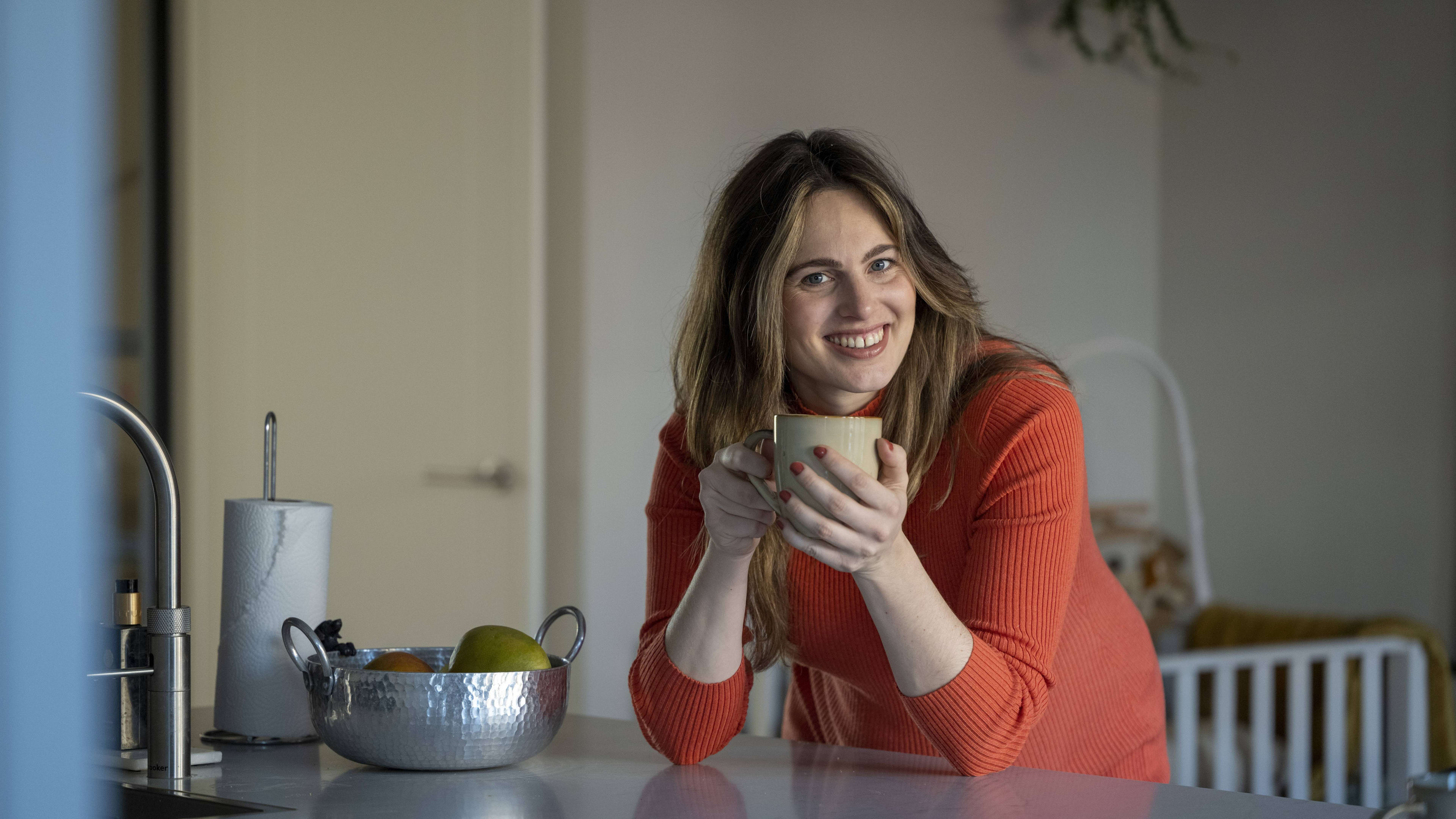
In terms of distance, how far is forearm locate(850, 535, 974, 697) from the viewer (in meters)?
1.04

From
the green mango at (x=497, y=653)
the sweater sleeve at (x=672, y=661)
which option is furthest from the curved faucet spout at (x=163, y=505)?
the sweater sleeve at (x=672, y=661)

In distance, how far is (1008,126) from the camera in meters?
3.58

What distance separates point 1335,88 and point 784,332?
2.85m

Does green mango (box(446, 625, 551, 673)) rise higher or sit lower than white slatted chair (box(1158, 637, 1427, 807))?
higher

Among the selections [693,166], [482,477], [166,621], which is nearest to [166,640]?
[166,621]

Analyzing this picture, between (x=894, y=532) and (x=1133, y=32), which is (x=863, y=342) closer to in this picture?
(x=894, y=532)

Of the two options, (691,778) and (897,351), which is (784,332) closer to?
(897,351)

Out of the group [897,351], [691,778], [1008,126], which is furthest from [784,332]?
[1008,126]

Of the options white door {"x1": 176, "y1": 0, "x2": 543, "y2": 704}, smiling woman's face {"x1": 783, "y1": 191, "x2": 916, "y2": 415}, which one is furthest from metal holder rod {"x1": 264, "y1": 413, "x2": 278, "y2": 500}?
white door {"x1": 176, "y1": 0, "x2": 543, "y2": 704}

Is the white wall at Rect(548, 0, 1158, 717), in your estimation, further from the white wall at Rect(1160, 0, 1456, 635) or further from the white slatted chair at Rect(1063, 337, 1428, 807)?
the white slatted chair at Rect(1063, 337, 1428, 807)

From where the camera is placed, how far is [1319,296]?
11.8 feet

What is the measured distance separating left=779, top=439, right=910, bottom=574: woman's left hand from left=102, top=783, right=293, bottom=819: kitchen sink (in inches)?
16.0

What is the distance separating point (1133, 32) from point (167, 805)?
3.48 metres

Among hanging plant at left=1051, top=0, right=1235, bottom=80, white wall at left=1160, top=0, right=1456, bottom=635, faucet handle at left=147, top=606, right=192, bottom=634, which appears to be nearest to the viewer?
faucet handle at left=147, top=606, right=192, bottom=634
